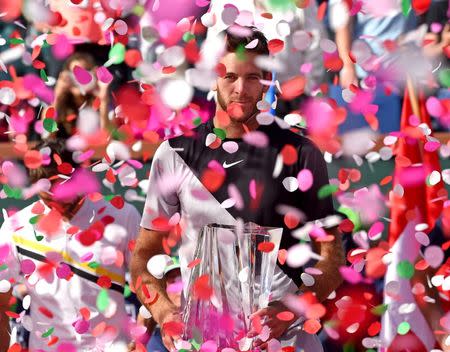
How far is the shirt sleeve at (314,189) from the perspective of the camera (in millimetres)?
1834

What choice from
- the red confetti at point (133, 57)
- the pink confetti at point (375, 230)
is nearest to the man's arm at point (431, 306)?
the pink confetti at point (375, 230)

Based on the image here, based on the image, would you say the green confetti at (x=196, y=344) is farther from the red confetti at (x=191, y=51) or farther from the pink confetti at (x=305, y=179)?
the red confetti at (x=191, y=51)

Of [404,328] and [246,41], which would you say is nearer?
[246,41]

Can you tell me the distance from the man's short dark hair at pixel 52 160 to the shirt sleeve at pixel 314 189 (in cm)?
69

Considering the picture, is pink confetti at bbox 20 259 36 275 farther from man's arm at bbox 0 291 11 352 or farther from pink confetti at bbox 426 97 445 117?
pink confetti at bbox 426 97 445 117

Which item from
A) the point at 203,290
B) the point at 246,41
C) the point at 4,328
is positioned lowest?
the point at 4,328

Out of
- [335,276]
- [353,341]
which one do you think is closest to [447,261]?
[353,341]

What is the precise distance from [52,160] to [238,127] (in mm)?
620

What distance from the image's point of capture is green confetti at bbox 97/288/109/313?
2.28 m

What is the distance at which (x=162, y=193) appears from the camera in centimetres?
188

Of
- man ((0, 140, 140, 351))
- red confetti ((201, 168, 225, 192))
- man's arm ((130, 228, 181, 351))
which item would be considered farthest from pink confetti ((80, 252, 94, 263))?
red confetti ((201, 168, 225, 192))

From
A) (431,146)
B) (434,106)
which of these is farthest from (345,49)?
(431,146)

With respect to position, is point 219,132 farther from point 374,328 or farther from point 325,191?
point 374,328

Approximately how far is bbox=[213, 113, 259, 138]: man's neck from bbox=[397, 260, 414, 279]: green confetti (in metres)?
0.60
